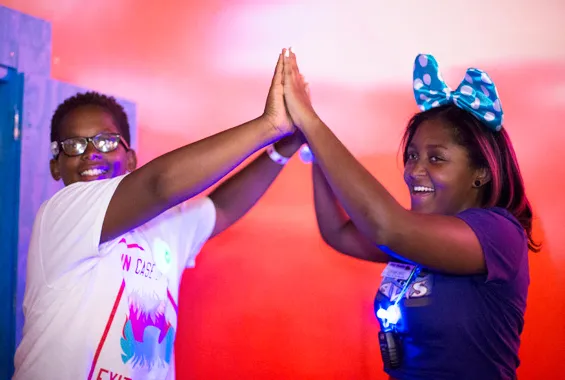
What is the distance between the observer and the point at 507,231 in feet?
4.43

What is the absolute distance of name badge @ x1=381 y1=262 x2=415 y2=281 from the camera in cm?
150

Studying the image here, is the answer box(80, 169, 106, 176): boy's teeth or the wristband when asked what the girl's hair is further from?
box(80, 169, 106, 176): boy's teeth

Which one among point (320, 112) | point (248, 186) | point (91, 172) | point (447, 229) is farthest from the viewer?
point (320, 112)

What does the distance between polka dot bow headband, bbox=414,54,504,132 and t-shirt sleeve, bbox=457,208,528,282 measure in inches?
10.0

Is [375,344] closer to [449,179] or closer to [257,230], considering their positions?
[257,230]

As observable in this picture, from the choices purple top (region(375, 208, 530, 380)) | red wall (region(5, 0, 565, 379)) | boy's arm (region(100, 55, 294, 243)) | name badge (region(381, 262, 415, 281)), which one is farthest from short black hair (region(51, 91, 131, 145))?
purple top (region(375, 208, 530, 380))

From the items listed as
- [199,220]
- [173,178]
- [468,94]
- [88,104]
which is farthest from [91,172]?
[468,94]

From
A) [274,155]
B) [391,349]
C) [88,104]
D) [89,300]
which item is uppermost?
[88,104]

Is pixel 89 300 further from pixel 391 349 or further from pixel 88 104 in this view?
pixel 391 349

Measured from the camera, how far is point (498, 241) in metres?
1.32

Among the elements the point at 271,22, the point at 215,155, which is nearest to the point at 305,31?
the point at 271,22

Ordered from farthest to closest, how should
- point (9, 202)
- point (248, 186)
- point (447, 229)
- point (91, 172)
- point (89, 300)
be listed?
1. point (9, 202)
2. point (248, 186)
3. point (91, 172)
4. point (89, 300)
5. point (447, 229)

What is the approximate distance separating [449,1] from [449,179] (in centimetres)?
118

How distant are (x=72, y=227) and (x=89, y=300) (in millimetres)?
188
